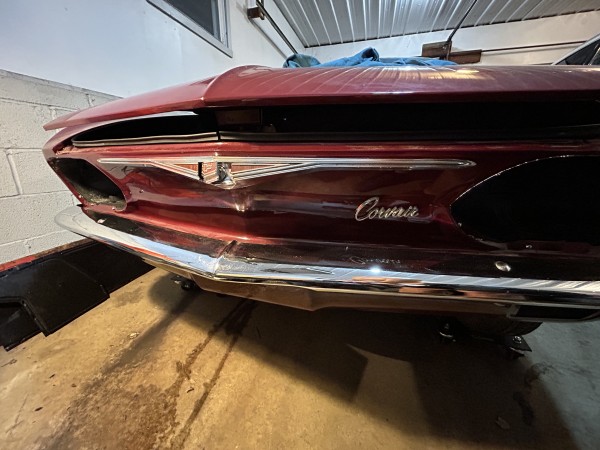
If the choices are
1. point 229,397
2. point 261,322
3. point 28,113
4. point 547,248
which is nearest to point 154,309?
point 261,322

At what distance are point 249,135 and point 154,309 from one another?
1.17 meters

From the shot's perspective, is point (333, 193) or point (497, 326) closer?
point (333, 193)

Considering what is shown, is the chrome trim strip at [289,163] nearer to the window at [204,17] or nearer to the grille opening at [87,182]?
the grille opening at [87,182]

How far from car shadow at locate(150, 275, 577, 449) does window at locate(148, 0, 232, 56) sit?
2247mm

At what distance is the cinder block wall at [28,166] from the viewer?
46.1 inches

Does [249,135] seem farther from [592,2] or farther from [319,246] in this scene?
[592,2]

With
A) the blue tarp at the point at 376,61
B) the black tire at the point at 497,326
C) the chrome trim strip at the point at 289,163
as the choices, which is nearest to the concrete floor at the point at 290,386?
the black tire at the point at 497,326

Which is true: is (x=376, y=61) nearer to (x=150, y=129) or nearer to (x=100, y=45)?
(x=150, y=129)

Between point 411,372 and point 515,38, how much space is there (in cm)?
610

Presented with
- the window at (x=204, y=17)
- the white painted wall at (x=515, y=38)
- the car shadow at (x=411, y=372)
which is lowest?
the car shadow at (x=411, y=372)

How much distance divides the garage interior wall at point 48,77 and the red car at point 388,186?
0.88m

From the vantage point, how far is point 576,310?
50 centimetres

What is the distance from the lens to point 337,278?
51 cm

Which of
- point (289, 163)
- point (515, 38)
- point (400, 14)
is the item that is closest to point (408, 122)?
point (289, 163)
